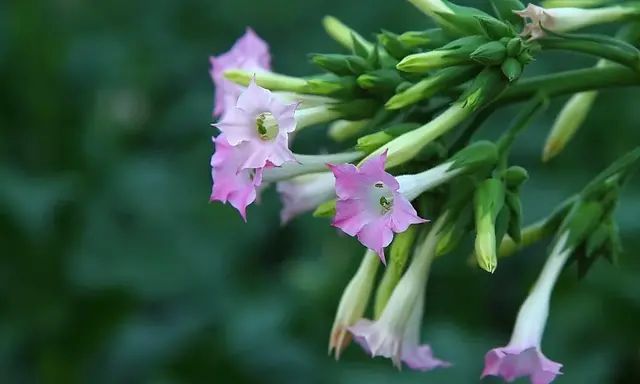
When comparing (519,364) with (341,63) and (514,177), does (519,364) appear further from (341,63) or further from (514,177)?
(341,63)

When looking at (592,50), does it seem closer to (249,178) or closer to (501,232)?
(501,232)

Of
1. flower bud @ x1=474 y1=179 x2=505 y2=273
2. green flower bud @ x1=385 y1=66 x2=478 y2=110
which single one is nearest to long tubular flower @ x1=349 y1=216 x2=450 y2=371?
flower bud @ x1=474 y1=179 x2=505 y2=273

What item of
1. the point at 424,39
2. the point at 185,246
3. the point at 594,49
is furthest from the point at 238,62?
the point at 185,246

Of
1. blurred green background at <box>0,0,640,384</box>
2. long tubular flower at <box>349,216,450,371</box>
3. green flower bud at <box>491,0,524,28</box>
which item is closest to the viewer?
green flower bud at <box>491,0,524,28</box>

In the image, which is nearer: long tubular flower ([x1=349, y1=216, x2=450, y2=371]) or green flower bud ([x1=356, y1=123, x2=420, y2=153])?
green flower bud ([x1=356, y1=123, x2=420, y2=153])

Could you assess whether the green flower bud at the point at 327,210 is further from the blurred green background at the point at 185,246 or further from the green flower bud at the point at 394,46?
the blurred green background at the point at 185,246

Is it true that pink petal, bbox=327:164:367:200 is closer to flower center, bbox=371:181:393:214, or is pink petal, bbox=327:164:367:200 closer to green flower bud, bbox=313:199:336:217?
flower center, bbox=371:181:393:214

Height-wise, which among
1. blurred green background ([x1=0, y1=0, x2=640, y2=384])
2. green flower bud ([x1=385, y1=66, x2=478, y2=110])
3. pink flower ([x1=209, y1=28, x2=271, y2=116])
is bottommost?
green flower bud ([x1=385, y1=66, x2=478, y2=110])

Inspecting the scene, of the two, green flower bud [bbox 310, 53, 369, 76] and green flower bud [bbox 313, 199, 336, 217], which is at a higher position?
green flower bud [bbox 310, 53, 369, 76]
